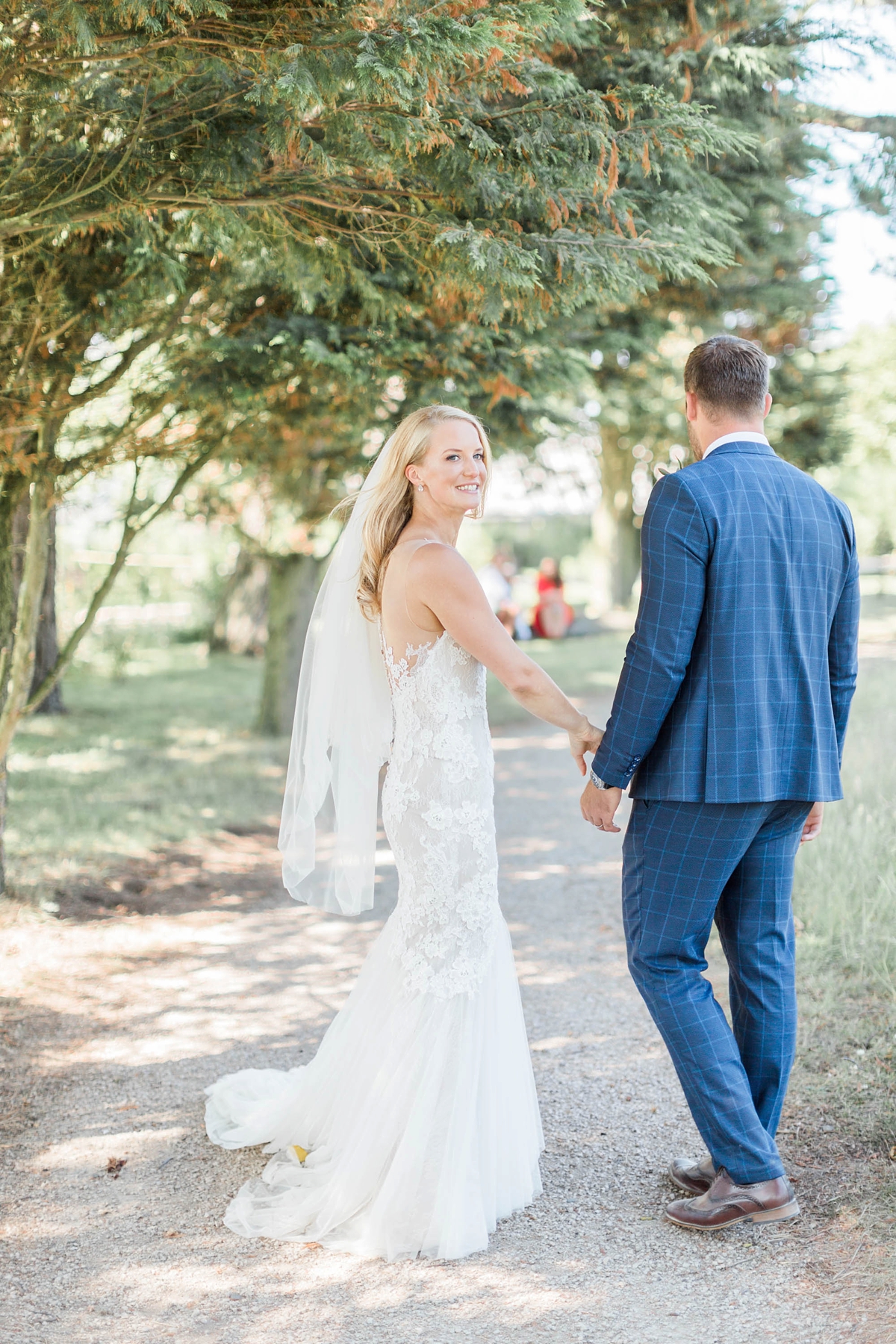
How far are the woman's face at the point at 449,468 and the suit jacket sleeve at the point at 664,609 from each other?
0.60m

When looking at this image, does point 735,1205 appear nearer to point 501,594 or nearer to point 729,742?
point 729,742

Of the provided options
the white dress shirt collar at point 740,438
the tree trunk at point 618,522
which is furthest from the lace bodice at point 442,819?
the tree trunk at point 618,522

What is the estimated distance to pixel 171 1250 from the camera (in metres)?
3.09

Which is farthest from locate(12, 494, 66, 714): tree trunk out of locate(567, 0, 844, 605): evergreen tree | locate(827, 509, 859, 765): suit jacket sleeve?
locate(827, 509, 859, 765): suit jacket sleeve

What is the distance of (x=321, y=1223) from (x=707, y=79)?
4.91 m

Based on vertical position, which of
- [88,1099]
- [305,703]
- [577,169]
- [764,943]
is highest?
[577,169]

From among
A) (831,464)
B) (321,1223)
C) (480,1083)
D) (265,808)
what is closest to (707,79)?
(480,1083)

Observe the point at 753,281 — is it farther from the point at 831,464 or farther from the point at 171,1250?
the point at 171,1250

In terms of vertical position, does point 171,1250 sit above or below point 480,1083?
below

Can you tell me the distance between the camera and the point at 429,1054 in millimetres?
3213

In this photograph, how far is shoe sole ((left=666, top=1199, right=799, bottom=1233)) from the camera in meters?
3.08

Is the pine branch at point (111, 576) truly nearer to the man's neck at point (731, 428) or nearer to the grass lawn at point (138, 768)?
the grass lawn at point (138, 768)

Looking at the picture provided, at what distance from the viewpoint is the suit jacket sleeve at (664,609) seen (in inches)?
113

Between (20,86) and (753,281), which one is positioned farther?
(753,281)
